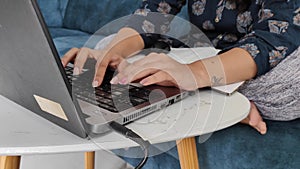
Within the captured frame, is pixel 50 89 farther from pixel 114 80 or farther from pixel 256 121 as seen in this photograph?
pixel 256 121

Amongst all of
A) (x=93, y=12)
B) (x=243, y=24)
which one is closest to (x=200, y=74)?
(x=243, y=24)

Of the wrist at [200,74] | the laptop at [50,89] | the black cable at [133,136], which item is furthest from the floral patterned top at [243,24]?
the black cable at [133,136]

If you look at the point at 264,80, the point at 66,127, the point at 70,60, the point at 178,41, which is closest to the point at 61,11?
the point at 178,41

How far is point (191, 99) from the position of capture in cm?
77

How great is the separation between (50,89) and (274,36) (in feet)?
1.67

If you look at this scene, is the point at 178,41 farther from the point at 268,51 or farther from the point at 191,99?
the point at 191,99

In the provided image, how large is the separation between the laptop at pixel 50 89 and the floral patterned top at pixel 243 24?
9.1 inches

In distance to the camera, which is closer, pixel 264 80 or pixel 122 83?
pixel 122 83

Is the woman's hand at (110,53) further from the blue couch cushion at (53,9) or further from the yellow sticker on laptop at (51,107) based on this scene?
the blue couch cushion at (53,9)

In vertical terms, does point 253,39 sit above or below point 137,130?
above

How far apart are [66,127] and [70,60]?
309mm

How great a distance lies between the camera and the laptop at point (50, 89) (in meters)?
0.54

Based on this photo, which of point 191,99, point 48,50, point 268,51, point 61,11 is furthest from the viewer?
point 61,11

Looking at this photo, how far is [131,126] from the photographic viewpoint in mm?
670
